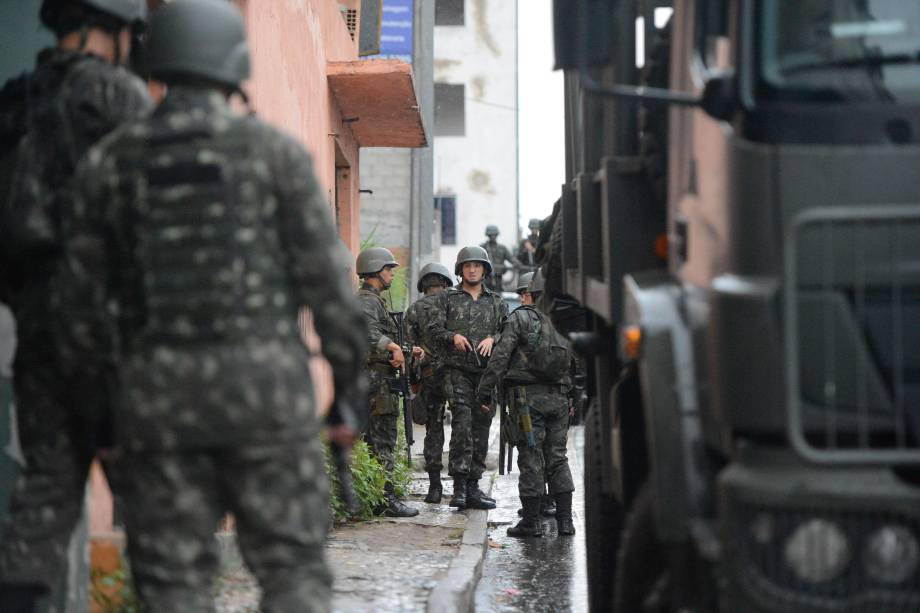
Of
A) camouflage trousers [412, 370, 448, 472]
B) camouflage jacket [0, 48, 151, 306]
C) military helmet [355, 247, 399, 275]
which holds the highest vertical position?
camouflage jacket [0, 48, 151, 306]

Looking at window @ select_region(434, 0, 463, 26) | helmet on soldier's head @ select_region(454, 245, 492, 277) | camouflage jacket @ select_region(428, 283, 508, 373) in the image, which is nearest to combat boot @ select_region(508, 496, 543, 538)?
camouflage jacket @ select_region(428, 283, 508, 373)

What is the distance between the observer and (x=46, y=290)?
158 inches

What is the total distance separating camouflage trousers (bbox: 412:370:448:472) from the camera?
11.6 metres

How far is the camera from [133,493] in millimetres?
3656

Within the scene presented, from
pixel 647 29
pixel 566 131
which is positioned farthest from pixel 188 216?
pixel 566 131

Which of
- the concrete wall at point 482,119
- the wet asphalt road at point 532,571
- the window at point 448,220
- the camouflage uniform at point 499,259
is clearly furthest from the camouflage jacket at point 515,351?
the concrete wall at point 482,119

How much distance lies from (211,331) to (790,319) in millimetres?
1393

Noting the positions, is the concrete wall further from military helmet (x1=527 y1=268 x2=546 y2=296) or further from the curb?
the curb

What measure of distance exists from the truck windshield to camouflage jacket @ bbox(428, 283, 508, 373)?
7.62 m

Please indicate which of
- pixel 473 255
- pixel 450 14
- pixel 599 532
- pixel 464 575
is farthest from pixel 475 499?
pixel 450 14

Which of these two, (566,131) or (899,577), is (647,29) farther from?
(899,577)

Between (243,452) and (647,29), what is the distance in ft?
8.13

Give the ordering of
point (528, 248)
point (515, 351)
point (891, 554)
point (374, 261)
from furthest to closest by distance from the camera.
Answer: point (528, 248)
point (374, 261)
point (515, 351)
point (891, 554)

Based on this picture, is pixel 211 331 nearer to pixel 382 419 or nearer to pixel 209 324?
pixel 209 324
